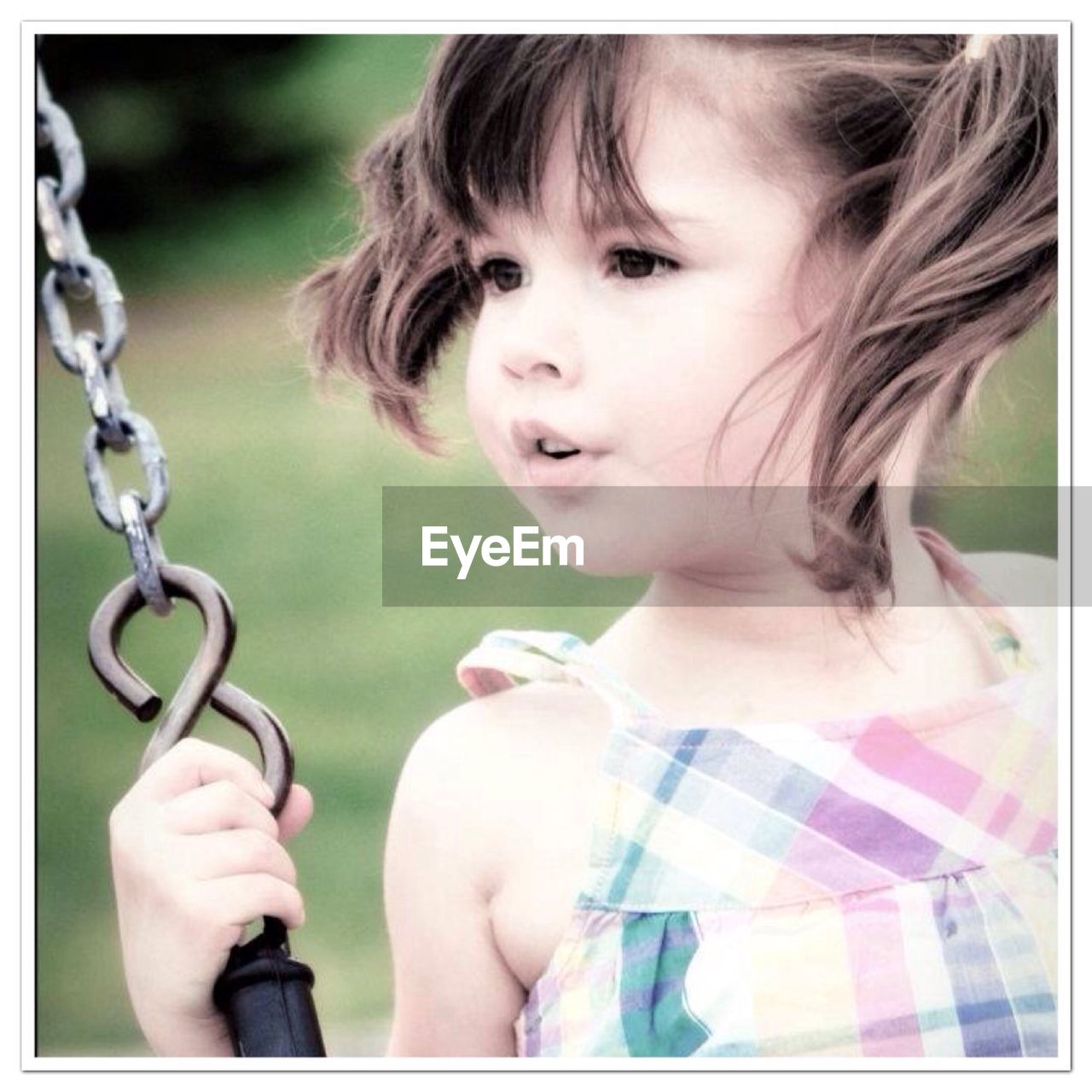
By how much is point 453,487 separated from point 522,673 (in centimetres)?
16

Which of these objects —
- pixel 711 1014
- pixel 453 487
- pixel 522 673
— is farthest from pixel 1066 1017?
pixel 453 487

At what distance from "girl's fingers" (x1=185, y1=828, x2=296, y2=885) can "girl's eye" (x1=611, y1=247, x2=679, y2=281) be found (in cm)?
52

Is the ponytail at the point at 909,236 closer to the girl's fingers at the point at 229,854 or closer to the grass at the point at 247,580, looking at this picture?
the grass at the point at 247,580

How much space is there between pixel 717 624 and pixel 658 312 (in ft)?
0.83

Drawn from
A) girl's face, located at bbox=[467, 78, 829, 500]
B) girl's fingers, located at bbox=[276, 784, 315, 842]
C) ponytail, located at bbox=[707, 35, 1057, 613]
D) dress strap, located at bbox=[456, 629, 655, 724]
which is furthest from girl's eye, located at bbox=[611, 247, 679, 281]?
girl's fingers, located at bbox=[276, 784, 315, 842]

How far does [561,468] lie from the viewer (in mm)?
1549

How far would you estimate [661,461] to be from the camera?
1.53 m

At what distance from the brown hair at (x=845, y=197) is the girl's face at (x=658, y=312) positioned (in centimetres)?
2

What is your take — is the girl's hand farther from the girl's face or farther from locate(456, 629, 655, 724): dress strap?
the girl's face

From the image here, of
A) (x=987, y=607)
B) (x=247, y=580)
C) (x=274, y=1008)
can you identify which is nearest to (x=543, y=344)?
(x=247, y=580)

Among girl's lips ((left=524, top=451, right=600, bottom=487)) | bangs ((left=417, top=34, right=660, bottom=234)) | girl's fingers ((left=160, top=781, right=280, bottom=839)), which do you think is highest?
bangs ((left=417, top=34, right=660, bottom=234))

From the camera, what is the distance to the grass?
5.17 feet

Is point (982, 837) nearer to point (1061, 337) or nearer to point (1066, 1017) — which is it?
point (1066, 1017)

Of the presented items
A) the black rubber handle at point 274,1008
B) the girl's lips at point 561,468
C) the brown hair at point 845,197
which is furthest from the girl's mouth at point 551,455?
the black rubber handle at point 274,1008
